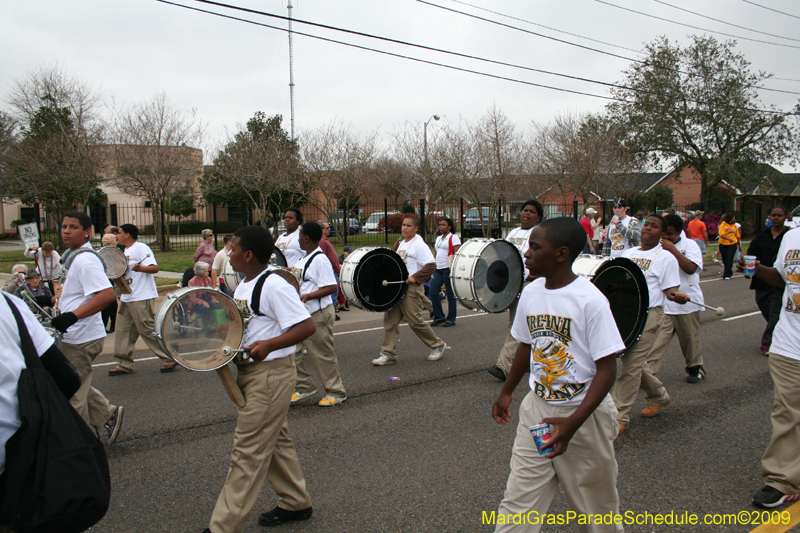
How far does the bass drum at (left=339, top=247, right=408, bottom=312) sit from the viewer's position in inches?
270

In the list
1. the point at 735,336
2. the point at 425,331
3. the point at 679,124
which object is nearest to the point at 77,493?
the point at 425,331

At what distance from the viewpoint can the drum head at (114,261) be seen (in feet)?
20.8

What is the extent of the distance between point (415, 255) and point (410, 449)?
325cm

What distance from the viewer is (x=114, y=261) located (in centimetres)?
639

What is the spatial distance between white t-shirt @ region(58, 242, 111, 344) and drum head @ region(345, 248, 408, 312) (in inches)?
116

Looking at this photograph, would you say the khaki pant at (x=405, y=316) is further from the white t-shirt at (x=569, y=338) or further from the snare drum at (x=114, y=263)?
the white t-shirt at (x=569, y=338)

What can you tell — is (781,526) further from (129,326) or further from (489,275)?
(129,326)

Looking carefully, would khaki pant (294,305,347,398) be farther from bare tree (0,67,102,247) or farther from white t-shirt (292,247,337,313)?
bare tree (0,67,102,247)

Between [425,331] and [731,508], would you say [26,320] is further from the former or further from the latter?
[425,331]

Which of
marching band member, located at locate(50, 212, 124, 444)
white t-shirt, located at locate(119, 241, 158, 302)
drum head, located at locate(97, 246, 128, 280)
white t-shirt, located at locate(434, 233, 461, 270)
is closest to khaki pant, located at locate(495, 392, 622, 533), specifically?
marching band member, located at locate(50, 212, 124, 444)

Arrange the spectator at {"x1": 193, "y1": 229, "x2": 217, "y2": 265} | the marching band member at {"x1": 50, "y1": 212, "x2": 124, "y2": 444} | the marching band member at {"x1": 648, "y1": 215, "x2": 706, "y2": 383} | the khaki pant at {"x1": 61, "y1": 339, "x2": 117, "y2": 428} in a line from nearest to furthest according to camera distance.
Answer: the marching band member at {"x1": 50, "y1": 212, "x2": 124, "y2": 444}, the khaki pant at {"x1": 61, "y1": 339, "x2": 117, "y2": 428}, the marching band member at {"x1": 648, "y1": 215, "x2": 706, "y2": 383}, the spectator at {"x1": 193, "y1": 229, "x2": 217, "y2": 265}

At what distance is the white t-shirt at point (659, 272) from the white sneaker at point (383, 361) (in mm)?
3280

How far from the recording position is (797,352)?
368cm

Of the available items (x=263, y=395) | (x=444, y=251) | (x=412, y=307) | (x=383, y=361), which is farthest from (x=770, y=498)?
(x=444, y=251)
